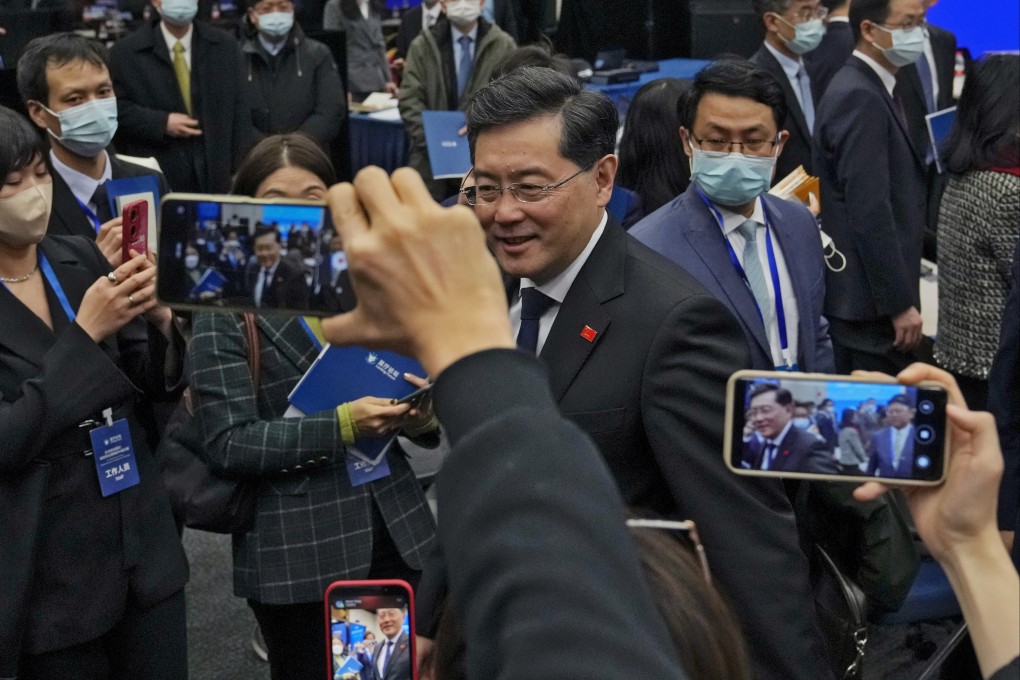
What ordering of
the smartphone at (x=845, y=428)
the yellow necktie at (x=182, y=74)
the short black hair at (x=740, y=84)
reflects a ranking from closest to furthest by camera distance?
the smartphone at (x=845, y=428), the short black hair at (x=740, y=84), the yellow necktie at (x=182, y=74)

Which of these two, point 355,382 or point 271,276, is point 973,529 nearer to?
point 271,276

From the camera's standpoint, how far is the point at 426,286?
3.06ft

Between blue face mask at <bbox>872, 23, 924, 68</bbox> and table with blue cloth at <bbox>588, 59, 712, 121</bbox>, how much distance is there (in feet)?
9.43

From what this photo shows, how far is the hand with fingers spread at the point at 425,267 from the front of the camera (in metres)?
0.92

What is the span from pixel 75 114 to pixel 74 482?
188cm

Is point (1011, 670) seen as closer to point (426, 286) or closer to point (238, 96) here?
point (426, 286)

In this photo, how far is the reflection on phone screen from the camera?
1.40 metres

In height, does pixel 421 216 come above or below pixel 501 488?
above

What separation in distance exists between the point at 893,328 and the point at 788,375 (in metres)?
3.72

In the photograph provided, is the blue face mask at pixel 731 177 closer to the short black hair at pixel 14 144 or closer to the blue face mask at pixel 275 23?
the short black hair at pixel 14 144

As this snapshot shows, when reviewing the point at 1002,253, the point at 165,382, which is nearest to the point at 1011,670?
the point at 165,382

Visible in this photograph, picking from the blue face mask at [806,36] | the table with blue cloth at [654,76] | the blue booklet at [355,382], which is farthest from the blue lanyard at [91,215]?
the table with blue cloth at [654,76]

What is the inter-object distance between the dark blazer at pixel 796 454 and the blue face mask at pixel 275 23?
6.28 metres

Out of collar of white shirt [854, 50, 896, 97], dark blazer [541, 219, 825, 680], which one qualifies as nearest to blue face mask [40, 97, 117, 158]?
dark blazer [541, 219, 825, 680]
